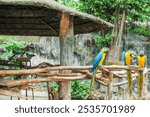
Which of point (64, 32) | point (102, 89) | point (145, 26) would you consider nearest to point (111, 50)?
point (102, 89)

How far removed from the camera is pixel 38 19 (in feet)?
27.8

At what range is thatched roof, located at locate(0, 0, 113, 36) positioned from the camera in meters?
6.17

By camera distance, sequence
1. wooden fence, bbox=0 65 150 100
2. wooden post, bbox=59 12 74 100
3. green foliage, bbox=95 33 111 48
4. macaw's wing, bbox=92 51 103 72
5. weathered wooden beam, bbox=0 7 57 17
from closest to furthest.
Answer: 1. wooden fence, bbox=0 65 150 100
2. macaw's wing, bbox=92 51 103 72
3. wooden post, bbox=59 12 74 100
4. weathered wooden beam, bbox=0 7 57 17
5. green foliage, bbox=95 33 111 48

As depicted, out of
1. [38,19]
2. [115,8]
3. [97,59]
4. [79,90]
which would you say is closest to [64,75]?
[97,59]

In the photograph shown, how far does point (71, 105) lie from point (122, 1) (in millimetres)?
7787

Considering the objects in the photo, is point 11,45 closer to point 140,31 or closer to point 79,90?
point 79,90

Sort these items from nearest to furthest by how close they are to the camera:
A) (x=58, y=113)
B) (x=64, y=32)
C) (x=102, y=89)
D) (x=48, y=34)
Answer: (x=58, y=113)
(x=64, y=32)
(x=48, y=34)
(x=102, y=89)

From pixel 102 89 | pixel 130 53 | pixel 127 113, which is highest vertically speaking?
pixel 130 53

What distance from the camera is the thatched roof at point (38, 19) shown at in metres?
6.17

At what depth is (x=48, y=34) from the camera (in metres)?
9.40

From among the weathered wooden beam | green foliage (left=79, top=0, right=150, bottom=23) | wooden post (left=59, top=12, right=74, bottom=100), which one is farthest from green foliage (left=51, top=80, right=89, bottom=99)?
wooden post (left=59, top=12, right=74, bottom=100)

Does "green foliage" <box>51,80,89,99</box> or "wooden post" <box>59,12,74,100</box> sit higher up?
"wooden post" <box>59,12,74,100</box>

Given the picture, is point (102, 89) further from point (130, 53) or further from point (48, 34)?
point (130, 53)

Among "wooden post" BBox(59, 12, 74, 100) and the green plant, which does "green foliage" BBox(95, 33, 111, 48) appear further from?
"wooden post" BBox(59, 12, 74, 100)
